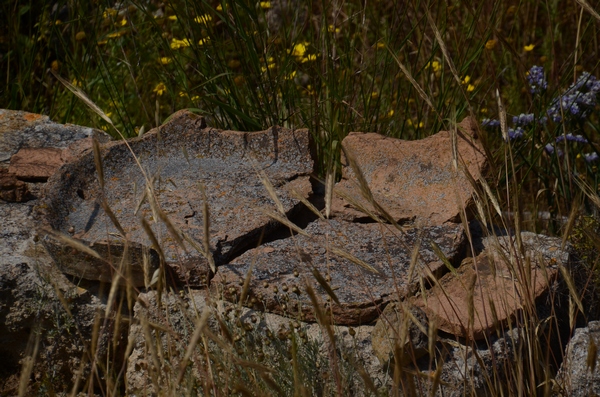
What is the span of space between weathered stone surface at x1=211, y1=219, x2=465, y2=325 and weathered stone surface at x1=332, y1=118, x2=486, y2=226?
0.08 meters

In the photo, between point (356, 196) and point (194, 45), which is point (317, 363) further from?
point (194, 45)

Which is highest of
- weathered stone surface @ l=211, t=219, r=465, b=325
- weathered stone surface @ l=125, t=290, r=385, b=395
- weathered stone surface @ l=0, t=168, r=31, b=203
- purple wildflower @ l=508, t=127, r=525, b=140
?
purple wildflower @ l=508, t=127, r=525, b=140

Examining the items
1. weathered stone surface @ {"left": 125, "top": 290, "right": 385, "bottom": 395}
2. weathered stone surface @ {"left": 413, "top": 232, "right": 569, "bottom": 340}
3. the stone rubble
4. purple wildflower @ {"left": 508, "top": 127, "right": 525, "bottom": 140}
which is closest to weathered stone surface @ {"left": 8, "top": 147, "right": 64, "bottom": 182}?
the stone rubble

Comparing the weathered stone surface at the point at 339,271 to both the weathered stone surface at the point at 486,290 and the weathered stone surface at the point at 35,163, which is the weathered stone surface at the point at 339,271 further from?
the weathered stone surface at the point at 35,163

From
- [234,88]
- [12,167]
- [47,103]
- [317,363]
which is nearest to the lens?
[317,363]

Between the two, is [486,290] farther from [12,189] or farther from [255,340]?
[12,189]

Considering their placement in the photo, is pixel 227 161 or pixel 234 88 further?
pixel 234 88

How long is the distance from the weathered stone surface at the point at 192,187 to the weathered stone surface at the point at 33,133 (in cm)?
39

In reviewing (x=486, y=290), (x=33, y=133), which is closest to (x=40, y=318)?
(x=33, y=133)

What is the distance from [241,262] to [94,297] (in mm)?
481

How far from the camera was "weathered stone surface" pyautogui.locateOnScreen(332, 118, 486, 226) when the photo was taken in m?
2.73

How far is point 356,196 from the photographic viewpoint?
2.85 meters

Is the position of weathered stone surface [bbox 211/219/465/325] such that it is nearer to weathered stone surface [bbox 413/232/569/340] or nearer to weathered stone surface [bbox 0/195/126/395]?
weathered stone surface [bbox 413/232/569/340]

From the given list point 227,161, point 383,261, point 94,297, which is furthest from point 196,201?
point 383,261
